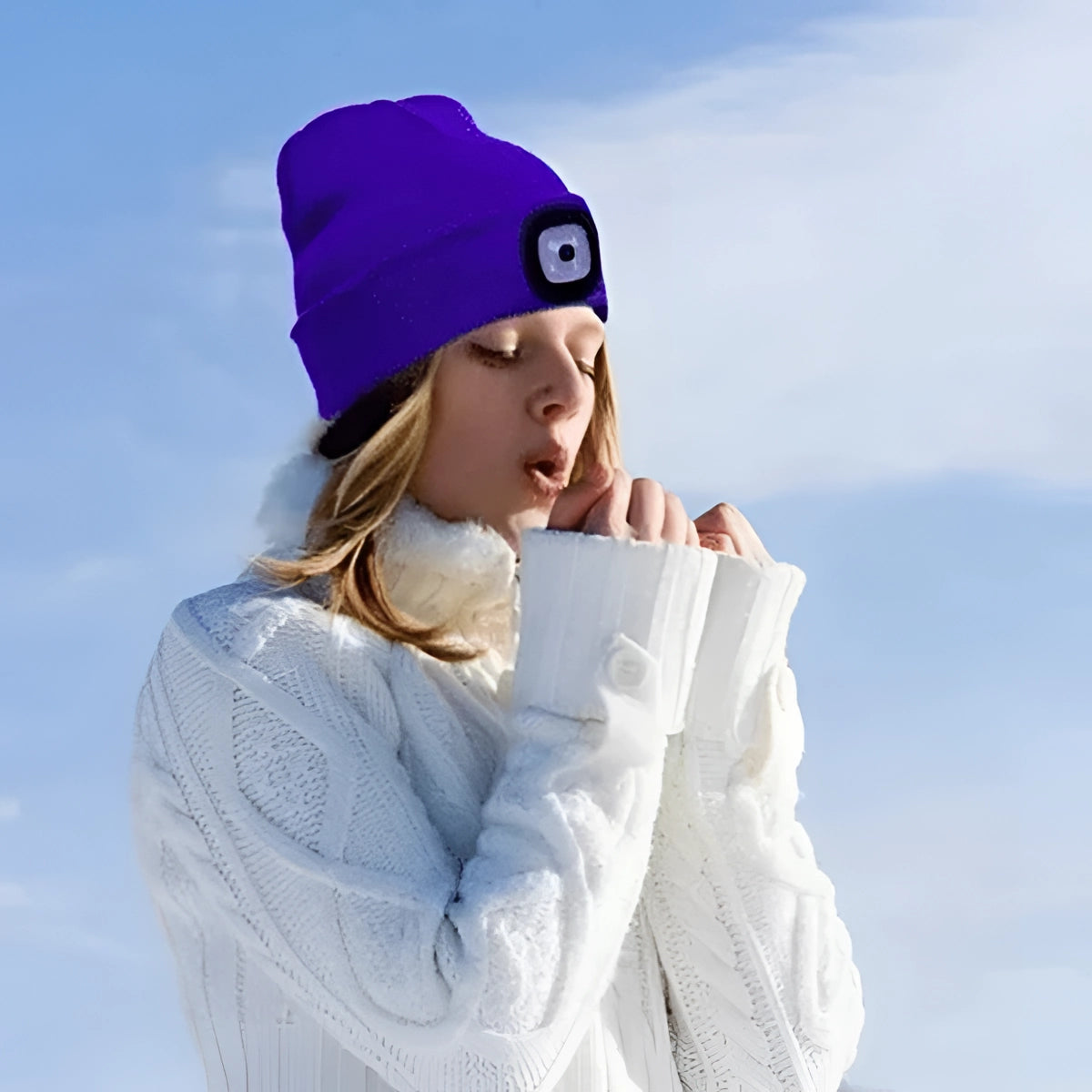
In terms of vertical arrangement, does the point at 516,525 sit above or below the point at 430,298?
below

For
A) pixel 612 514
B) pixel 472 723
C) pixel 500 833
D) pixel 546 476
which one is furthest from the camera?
pixel 546 476

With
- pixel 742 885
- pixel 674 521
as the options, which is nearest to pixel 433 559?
pixel 674 521

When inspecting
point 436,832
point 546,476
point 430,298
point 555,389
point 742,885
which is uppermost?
point 430,298

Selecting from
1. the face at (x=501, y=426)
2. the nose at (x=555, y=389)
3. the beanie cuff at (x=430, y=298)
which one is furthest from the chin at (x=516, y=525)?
the beanie cuff at (x=430, y=298)

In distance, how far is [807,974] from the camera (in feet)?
7.97

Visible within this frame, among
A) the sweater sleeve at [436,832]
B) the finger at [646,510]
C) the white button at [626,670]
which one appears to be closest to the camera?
the sweater sleeve at [436,832]

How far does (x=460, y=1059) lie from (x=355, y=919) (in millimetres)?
204

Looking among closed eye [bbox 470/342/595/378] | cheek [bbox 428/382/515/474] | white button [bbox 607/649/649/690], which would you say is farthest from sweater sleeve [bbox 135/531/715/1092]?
closed eye [bbox 470/342/595/378]

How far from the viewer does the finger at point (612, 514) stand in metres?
2.27

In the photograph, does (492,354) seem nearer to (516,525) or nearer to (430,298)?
(430,298)

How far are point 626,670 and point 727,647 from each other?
0.90 feet

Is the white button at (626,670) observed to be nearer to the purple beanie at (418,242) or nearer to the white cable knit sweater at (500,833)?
the white cable knit sweater at (500,833)

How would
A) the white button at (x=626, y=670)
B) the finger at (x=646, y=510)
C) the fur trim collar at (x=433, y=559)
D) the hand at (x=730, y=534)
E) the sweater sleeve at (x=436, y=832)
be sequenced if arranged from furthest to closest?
the hand at (x=730, y=534) < the fur trim collar at (x=433, y=559) < the finger at (x=646, y=510) < the white button at (x=626, y=670) < the sweater sleeve at (x=436, y=832)

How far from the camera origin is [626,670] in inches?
86.5
